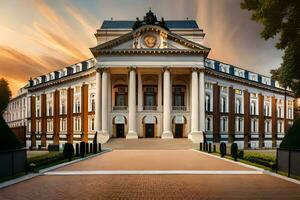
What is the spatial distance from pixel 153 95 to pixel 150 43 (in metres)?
8.64

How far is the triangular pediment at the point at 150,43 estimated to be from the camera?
61031mm

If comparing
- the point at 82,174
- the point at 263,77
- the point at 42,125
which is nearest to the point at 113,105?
the point at 42,125

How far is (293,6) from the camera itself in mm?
21891

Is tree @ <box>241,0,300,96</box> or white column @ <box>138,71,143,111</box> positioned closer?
tree @ <box>241,0,300,96</box>

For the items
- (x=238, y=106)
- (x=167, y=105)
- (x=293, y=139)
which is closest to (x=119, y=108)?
(x=167, y=105)

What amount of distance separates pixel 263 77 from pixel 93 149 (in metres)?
62.9

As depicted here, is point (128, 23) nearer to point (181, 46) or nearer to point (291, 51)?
point (181, 46)

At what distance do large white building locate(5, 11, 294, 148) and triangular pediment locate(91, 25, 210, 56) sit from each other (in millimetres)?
145

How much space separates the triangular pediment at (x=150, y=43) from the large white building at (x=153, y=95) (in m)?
0.15

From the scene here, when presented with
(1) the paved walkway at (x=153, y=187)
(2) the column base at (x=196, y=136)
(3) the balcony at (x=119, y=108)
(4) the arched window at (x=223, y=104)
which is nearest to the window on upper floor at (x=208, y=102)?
(4) the arched window at (x=223, y=104)

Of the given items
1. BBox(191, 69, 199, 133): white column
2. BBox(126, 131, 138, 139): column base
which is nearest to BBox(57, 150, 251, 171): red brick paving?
BBox(126, 131, 138, 139): column base

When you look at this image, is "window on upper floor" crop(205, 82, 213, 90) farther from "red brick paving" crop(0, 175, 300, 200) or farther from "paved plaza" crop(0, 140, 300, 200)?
"red brick paving" crop(0, 175, 300, 200)

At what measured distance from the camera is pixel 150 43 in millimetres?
62125

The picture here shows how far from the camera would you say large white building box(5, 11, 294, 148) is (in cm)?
6119
